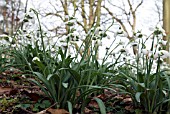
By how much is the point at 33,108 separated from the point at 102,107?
0.41m

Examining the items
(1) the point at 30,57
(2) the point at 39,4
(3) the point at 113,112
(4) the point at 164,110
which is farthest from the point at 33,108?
(2) the point at 39,4

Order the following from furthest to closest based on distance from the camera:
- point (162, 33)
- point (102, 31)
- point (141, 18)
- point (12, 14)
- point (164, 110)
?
point (141, 18), point (12, 14), point (102, 31), point (162, 33), point (164, 110)

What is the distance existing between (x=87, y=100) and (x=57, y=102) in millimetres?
186

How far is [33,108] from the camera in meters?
1.38

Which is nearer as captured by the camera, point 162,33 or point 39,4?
point 162,33

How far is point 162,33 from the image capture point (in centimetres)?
156

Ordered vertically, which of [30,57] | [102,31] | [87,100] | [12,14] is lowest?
[87,100]

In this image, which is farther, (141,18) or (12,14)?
(141,18)

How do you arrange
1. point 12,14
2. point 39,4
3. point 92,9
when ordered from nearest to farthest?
point 12,14
point 92,9
point 39,4

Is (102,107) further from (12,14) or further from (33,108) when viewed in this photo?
(12,14)

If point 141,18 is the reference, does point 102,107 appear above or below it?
below

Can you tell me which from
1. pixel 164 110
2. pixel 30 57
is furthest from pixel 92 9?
pixel 164 110

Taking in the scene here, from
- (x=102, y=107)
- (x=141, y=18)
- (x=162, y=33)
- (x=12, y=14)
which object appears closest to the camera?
(x=102, y=107)

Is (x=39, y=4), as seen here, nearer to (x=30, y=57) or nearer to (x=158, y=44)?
(x=30, y=57)
